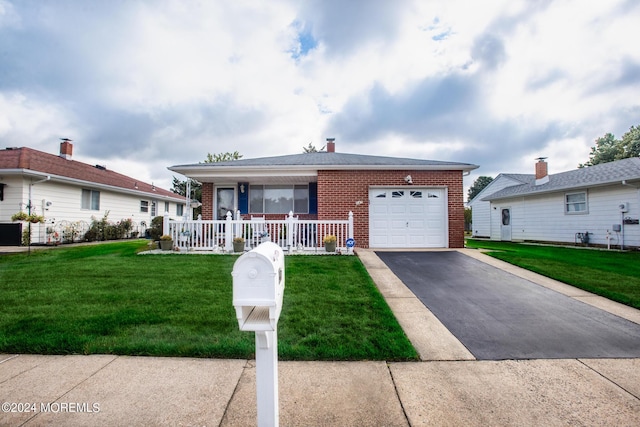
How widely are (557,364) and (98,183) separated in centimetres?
1839

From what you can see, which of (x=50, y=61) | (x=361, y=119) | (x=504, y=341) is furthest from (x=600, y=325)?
(x=50, y=61)

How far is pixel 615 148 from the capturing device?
30719 mm

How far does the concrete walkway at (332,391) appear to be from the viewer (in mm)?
1938

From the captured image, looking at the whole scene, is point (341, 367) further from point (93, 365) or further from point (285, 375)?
point (93, 365)

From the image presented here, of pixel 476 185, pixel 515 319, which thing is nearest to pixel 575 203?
pixel 515 319

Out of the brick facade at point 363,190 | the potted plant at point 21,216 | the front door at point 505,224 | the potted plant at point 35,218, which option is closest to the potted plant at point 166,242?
the brick facade at point 363,190

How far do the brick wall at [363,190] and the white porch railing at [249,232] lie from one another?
1.11 m

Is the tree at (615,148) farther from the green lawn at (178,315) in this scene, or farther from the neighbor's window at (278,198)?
the green lawn at (178,315)

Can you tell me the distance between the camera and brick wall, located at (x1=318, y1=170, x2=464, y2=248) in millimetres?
10352

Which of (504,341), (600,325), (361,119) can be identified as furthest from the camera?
(361,119)

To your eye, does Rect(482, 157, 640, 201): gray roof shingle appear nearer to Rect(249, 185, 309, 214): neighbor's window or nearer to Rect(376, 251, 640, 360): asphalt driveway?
Rect(376, 251, 640, 360): asphalt driveway

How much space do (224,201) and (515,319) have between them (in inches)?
435

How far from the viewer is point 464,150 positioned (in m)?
20.6

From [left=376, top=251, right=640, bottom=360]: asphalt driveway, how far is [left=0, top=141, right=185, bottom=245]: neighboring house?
49.2 feet
